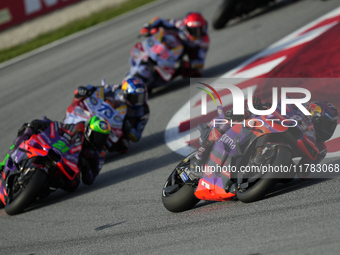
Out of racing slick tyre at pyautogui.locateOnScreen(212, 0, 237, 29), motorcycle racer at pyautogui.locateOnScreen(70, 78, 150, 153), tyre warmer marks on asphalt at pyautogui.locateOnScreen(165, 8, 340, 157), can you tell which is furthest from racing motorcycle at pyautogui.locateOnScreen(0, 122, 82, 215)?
racing slick tyre at pyautogui.locateOnScreen(212, 0, 237, 29)

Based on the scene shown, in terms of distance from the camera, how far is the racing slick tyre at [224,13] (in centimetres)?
1225

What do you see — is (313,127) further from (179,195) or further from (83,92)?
(83,92)

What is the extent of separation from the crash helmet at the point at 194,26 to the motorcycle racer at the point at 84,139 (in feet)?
12.7

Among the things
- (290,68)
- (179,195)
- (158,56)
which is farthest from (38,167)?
(290,68)

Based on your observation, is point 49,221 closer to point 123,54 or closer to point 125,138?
point 125,138

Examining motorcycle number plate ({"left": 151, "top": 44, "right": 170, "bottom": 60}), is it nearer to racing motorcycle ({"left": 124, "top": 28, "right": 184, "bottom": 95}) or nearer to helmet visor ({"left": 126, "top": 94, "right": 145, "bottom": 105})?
racing motorcycle ({"left": 124, "top": 28, "right": 184, "bottom": 95})

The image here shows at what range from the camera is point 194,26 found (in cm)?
910

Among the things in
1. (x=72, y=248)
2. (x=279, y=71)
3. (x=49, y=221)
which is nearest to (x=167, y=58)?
(x=279, y=71)

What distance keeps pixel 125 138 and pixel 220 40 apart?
598cm

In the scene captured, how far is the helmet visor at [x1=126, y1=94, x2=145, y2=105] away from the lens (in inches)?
281

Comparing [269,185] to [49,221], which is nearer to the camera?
[269,185]

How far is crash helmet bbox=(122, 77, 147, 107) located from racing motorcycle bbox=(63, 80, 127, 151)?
252 mm

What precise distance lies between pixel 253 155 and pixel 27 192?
287cm

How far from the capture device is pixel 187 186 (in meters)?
4.49
